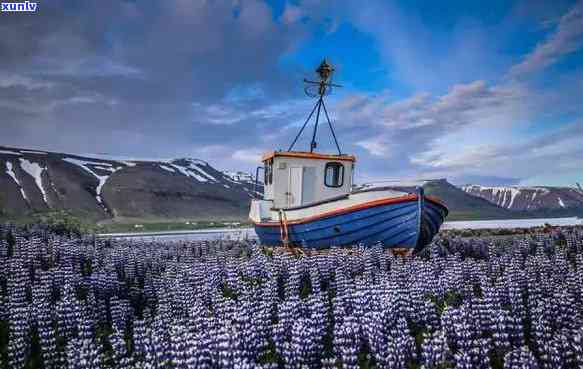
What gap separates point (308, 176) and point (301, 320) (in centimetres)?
1481

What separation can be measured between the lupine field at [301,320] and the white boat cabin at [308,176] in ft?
30.2

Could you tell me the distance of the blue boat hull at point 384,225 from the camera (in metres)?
15.6

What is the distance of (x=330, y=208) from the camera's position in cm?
1736

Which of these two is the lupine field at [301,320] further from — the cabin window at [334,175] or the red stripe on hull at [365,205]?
the cabin window at [334,175]

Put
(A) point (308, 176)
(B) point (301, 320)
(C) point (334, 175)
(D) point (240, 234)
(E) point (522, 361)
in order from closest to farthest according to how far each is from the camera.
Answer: (E) point (522, 361) < (B) point (301, 320) < (A) point (308, 176) < (C) point (334, 175) < (D) point (240, 234)

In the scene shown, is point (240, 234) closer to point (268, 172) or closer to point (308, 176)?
point (268, 172)

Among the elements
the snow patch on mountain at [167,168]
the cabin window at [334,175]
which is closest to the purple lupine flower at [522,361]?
the cabin window at [334,175]

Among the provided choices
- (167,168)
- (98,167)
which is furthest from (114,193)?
(167,168)

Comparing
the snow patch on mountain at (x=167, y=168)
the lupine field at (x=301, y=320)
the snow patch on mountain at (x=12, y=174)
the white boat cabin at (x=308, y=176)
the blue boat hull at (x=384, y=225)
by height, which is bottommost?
the lupine field at (x=301, y=320)

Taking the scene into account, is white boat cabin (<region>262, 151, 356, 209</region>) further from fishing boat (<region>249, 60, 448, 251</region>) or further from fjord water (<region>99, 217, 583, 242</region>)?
fjord water (<region>99, 217, 583, 242</region>)

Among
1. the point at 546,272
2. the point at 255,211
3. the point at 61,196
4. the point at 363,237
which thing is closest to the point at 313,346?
the point at 546,272

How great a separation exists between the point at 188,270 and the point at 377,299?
5.23 metres

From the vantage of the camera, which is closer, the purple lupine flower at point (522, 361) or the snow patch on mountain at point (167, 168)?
the purple lupine flower at point (522, 361)

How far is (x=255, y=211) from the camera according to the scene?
23.6 metres
